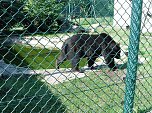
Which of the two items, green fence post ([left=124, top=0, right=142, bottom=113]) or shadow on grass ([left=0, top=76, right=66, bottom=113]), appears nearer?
green fence post ([left=124, top=0, right=142, bottom=113])

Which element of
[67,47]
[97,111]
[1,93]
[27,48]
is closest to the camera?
[97,111]

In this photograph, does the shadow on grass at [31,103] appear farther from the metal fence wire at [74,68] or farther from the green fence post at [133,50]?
the green fence post at [133,50]

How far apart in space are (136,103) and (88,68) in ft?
11.5

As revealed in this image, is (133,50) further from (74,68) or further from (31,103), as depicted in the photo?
(74,68)

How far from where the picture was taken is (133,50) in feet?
9.96

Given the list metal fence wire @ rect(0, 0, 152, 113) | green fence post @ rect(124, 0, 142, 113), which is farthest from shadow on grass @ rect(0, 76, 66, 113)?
green fence post @ rect(124, 0, 142, 113)

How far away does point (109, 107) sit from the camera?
450cm

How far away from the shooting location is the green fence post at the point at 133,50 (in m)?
Result: 2.96

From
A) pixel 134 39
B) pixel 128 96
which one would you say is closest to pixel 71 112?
pixel 128 96

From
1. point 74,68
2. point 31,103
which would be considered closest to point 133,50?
point 31,103

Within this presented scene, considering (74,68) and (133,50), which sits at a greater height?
(133,50)

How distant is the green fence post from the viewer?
9.71 feet

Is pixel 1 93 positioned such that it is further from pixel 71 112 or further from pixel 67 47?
pixel 67 47

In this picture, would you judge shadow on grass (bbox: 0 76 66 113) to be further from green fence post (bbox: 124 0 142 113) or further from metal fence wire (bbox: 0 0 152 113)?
green fence post (bbox: 124 0 142 113)
